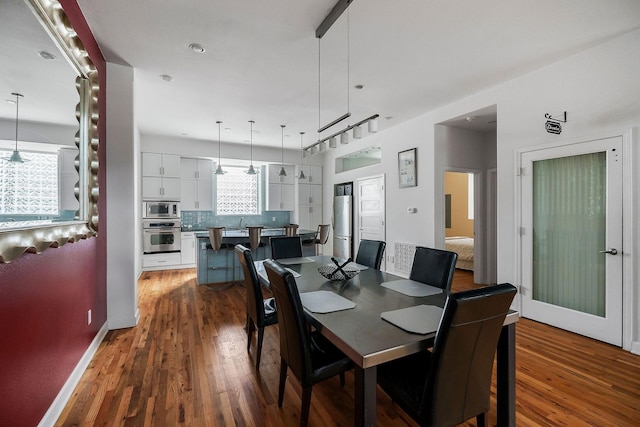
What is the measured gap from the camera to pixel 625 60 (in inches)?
104

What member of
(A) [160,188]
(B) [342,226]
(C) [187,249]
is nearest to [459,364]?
(B) [342,226]

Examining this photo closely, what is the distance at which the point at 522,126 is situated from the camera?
346cm

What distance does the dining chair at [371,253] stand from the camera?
120 inches

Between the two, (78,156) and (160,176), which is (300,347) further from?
(160,176)

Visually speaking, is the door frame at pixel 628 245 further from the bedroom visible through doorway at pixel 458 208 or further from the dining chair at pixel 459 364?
the bedroom visible through doorway at pixel 458 208

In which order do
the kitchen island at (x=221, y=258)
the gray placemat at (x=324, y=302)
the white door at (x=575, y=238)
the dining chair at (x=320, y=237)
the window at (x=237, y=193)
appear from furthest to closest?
the window at (x=237, y=193) → the dining chair at (x=320, y=237) → the kitchen island at (x=221, y=258) → the white door at (x=575, y=238) → the gray placemat at (x=324, y=302)

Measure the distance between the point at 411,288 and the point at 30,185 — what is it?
7.47 feet

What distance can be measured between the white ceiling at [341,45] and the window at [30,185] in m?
0.34

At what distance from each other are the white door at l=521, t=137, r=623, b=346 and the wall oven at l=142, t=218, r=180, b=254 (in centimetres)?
621

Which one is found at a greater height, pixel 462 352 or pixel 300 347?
pixel 462 352

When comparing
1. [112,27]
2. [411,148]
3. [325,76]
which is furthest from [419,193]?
[112,27]

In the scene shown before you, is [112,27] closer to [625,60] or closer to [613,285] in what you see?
[625,60]

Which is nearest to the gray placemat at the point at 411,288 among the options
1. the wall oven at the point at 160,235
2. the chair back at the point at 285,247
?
the chair back at the point at 285,247

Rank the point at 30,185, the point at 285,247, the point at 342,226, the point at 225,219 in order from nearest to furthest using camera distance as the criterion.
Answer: the point at 30,185 < the point at 285,247 < the point at 342,226 < the point at 225,219
